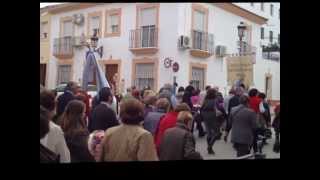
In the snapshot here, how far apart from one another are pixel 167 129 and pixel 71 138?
942 mm

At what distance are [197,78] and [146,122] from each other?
2.73ft

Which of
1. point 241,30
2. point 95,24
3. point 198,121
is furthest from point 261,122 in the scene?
point 95,24

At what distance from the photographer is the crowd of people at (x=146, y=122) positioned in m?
4.35

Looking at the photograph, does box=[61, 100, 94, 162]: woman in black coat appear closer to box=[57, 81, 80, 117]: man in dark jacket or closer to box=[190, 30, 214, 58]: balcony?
box=[57, 81, 80, 117]: man in dark jacket

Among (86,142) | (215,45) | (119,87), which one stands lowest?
(86,142)

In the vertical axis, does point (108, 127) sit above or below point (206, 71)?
below

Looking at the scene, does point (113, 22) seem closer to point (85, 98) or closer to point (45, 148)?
point (85, 98)

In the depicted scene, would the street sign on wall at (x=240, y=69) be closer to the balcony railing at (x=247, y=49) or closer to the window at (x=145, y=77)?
the balcony railing at (x=247, y=49)

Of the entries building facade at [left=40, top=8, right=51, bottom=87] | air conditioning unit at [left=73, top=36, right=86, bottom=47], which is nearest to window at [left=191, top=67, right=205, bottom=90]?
air conditioning unit at [left=73, top=36, right=86, bottom=47]

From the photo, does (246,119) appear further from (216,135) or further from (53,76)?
(53,76)

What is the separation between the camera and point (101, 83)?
486 cm

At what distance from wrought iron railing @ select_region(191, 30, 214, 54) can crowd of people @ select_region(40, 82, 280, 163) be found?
0.43 metres

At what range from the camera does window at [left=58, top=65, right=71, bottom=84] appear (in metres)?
4.79
